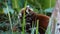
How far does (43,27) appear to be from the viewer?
3.60ft

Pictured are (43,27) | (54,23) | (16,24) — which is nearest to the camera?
(54,23)

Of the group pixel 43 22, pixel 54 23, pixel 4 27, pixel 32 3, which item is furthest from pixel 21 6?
pixel 54 23

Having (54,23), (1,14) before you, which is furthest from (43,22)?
(54,23)

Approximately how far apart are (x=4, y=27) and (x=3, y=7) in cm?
24

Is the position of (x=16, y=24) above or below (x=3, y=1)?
below

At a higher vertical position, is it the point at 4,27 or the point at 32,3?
the point at 32,3

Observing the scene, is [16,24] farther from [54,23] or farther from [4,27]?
[54,23]

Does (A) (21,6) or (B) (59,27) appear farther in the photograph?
(A) (21,6)

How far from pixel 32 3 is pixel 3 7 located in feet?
0.59

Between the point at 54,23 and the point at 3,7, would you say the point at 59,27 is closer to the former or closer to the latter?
the point at 54,23

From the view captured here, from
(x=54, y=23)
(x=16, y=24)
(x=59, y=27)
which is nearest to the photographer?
(x=54, y=23)

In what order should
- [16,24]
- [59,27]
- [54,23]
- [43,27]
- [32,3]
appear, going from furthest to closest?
1. [32,3]
2. [43,27]
3. [16,24]
4. [59,27]
5. [54,23]

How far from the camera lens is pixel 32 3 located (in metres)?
1.22

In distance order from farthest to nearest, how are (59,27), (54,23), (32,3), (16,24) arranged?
(32,3) < (16,24) < (59,27) < (54,23)
